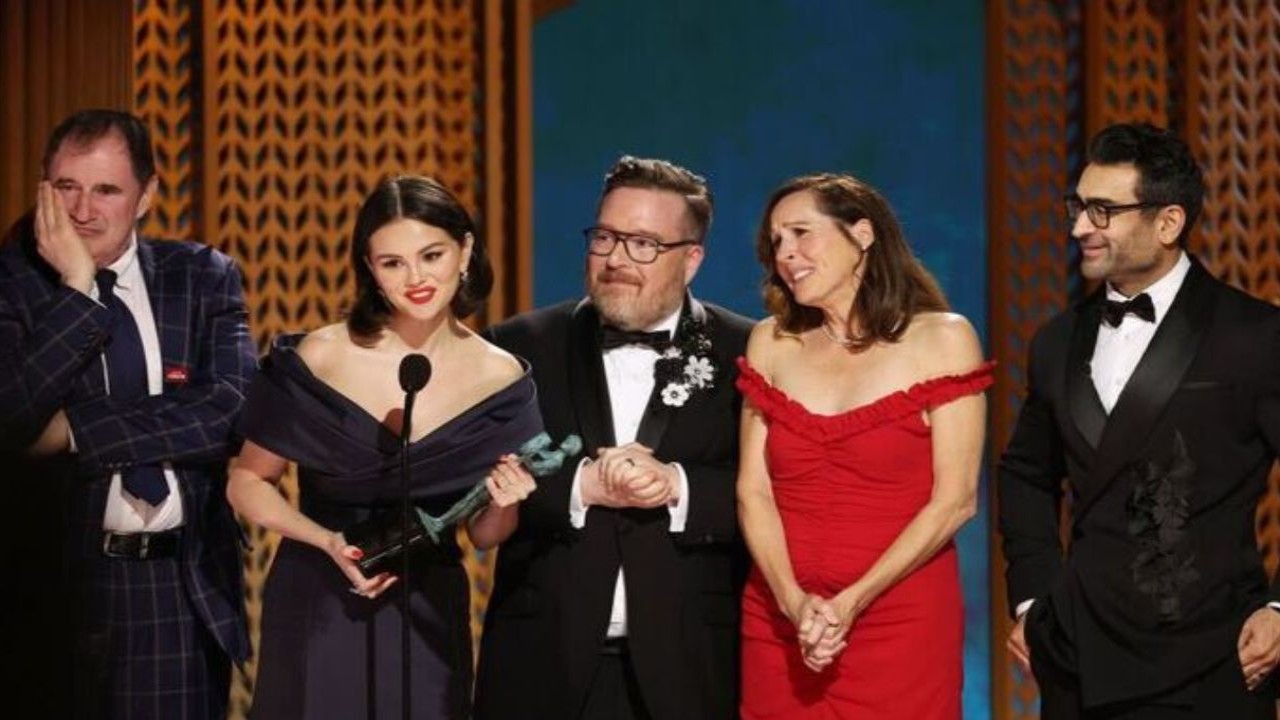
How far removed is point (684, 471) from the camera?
3.50 meters

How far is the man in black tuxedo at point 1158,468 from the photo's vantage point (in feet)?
10.6

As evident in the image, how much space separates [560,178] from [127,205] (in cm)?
250

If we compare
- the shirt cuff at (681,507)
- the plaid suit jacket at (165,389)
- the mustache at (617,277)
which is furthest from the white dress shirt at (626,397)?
the plaid suit jacket at (165,389)

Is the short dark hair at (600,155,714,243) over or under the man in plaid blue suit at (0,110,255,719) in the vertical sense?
over

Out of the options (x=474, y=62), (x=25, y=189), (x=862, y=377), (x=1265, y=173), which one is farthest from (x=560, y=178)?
(x=862, y=377)

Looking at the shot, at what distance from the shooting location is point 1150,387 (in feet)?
10.7

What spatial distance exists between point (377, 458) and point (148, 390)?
67 centimetres

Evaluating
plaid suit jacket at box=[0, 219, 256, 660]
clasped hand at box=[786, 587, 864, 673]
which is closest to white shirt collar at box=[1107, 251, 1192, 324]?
clasped hand at box=[786, 587, 864, 673]

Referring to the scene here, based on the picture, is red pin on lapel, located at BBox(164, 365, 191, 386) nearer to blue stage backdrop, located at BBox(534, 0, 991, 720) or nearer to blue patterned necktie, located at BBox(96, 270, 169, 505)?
blue patterned necktie, located at BBox(96, 270, 169, 505)

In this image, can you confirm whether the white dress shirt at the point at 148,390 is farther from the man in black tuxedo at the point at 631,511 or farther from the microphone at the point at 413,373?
the microphone at the point at 413,373

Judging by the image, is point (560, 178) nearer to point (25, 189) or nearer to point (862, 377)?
point (25, 189)

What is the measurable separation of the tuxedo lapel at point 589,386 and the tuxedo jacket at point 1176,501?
921mm

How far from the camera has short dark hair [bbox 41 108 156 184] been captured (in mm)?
3633

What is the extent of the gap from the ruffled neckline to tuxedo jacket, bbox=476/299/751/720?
0.22 m
